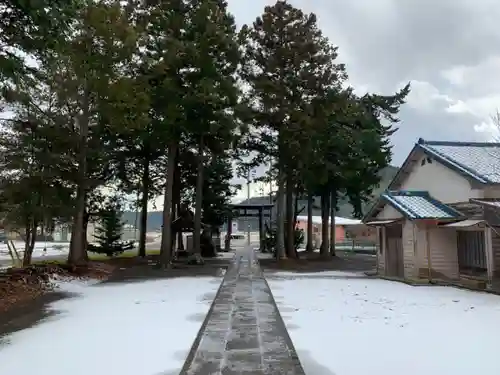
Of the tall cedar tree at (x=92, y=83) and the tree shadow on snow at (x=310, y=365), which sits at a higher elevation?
the tall cedar tree at (x=92, y=83)

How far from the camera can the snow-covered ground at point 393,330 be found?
5129mm

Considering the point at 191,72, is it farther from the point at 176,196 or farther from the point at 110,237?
the point at 110,237

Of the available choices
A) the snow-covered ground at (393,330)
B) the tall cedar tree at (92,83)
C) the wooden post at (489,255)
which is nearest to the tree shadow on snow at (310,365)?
the snow-covered ground at (393,330)

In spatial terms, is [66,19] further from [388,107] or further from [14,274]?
[388,107]

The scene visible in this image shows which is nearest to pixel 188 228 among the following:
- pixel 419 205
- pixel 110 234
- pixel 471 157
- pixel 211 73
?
pixel 110 234

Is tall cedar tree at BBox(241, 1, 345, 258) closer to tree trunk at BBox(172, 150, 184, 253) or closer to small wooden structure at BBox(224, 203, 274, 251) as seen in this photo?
tree trunk at BBox(172, 150, 184, 253)

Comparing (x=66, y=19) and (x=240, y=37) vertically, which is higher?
(x=240, y=37)

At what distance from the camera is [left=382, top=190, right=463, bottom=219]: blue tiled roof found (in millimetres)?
13867

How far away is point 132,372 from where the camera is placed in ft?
16.1

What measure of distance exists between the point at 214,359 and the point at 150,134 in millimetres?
13731

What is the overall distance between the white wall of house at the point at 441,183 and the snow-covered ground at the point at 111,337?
849cm

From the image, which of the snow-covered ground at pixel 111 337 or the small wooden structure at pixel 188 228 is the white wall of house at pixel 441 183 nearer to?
the snow-covered ground at pixel 111 337

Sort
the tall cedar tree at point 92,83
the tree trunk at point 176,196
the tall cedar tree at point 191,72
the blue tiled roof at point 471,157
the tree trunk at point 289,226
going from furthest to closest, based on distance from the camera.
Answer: the tree trunk at point 176,196, the tree trunk at point 289,226, the tall cedar tree at point 191,72, the tall cedar tree at point 92,83, the blue tiled roof at point 471,157

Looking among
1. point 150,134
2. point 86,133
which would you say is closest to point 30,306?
point 86,133
